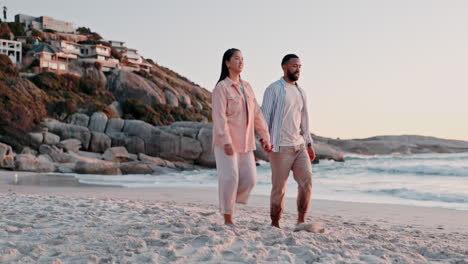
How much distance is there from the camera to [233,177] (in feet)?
16.4

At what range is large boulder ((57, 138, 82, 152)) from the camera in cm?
2540

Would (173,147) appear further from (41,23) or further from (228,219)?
(41,23)

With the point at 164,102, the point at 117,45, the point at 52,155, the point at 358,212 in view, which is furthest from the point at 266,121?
the point at 117,45

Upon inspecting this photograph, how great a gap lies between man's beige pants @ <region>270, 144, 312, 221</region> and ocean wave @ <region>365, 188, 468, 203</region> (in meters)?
7.80

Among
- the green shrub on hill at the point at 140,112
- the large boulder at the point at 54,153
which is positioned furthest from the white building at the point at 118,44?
the large boulder at the point at 54,153

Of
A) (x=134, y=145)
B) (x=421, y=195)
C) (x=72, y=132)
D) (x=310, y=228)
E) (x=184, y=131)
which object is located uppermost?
(x=184, y=131)

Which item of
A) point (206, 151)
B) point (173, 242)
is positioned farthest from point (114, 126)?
point (173, 242)

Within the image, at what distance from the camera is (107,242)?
4457 mm

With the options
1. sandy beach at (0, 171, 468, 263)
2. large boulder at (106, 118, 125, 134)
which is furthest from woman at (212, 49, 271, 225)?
large boulder at (106, 118, 125, 134)

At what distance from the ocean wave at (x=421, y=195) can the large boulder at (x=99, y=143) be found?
1694 centimetres

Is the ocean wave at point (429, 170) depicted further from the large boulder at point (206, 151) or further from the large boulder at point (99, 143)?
the large boulder at point (99, 143)

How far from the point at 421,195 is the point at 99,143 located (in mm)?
18956

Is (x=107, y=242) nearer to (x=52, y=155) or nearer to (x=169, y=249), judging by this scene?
(x=169, y=249)

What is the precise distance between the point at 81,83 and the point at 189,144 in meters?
21.4
